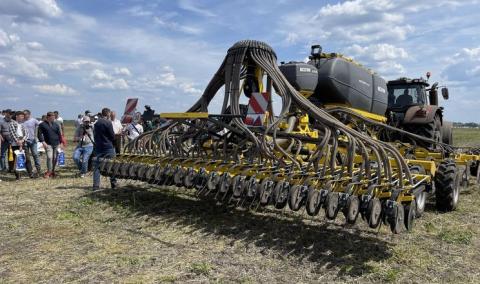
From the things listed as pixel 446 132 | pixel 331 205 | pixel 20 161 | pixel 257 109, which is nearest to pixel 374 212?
pixel 331 205

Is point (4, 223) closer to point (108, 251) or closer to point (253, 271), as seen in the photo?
point (108, 251)

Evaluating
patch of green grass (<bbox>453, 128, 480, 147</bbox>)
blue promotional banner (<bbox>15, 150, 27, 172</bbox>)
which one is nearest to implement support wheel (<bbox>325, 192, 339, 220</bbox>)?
blue promotional banner (<bbox>15, 150, 27, 172</bbox>)

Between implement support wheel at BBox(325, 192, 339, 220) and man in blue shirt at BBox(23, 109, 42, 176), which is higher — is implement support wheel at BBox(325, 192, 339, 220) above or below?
below

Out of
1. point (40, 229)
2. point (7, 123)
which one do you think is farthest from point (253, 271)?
point (7, 123)

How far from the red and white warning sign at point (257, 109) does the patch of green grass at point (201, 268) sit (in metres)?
2.41

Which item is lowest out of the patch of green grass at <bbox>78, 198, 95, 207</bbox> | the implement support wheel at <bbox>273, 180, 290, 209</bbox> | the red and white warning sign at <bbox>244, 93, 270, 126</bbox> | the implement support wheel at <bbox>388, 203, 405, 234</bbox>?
the patch of green grass at <bbox>78, 198, 95, 207</bbox>

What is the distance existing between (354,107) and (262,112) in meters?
3.17

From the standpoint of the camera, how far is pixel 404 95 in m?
11.0

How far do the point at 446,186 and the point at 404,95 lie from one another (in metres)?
5.16

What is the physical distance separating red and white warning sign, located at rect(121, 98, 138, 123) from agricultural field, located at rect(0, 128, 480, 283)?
1.78 metres

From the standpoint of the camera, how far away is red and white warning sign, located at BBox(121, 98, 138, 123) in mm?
8047

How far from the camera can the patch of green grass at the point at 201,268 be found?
3.99 meters

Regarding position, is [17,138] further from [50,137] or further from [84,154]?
[84,154]

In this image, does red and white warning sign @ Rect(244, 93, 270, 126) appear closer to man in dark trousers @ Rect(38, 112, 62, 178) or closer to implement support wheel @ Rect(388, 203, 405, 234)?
implement support wheel @ Rect(388, 203, 405, 234)
